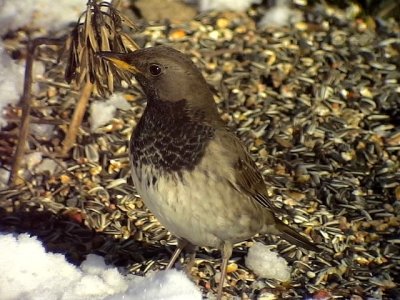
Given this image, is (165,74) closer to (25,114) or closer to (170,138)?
(170,138)

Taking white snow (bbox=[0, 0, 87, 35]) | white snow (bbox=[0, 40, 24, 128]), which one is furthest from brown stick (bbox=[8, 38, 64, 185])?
white snow (bbox=[0, 0, 87, 35])

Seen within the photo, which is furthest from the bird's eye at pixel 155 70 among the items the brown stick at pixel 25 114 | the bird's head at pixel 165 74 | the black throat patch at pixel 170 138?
the brown stick at pixel 25 114

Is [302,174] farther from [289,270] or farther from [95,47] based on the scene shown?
[95,47]

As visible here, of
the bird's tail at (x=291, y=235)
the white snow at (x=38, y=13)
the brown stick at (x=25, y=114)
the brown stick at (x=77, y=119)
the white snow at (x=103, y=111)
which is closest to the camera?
the bird's tail at (x=291, y=235)

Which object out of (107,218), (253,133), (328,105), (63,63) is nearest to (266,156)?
(253,133)

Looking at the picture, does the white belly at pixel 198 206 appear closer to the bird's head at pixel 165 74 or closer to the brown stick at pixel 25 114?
the bird's head at pixel 165 74
